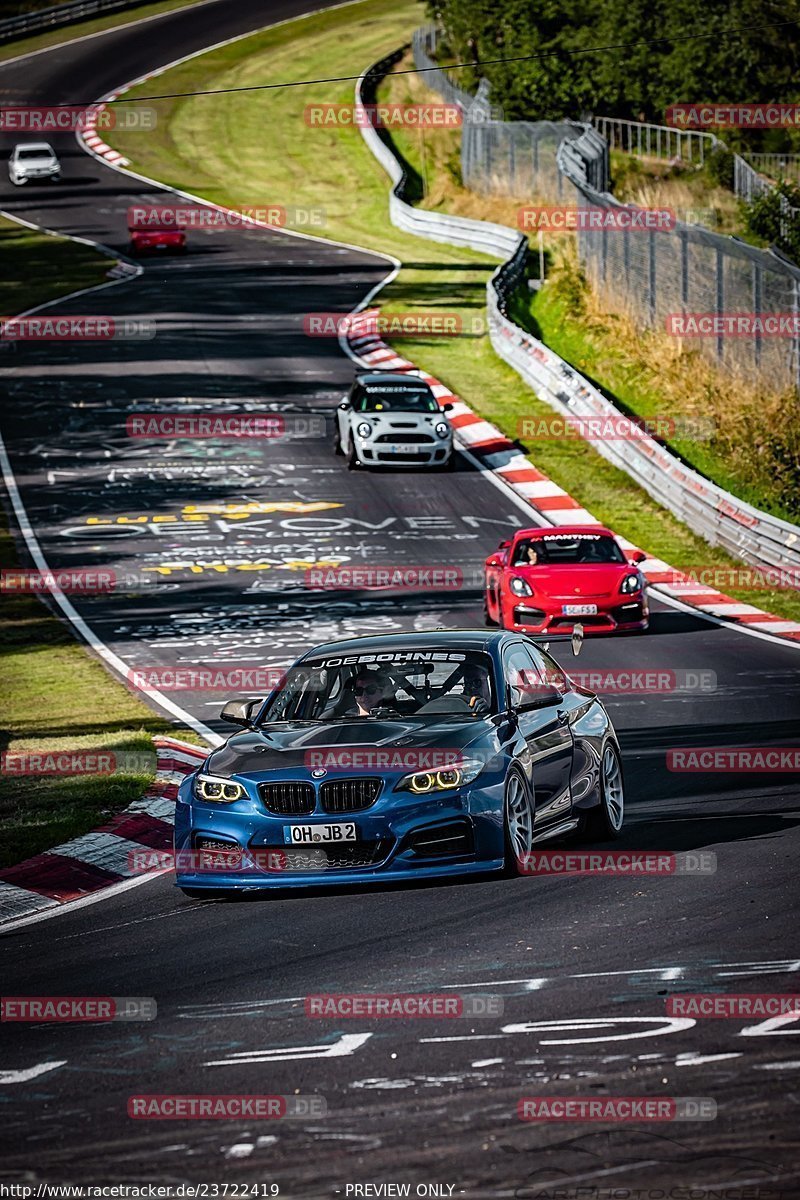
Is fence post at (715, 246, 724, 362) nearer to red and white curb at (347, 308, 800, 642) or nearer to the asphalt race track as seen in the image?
red and white curb at (347, 308, 800, 642)

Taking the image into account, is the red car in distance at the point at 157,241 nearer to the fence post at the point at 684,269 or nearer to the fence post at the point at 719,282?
the fence post at the point at 684,269

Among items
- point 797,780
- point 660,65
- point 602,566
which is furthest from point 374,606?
point 660,65

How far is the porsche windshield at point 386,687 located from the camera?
11.6 m

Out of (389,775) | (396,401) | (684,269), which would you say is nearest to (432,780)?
(389,775)

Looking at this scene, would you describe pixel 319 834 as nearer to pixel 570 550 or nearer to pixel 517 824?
pixel 517 824

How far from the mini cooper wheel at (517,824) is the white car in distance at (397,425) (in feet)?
74.3

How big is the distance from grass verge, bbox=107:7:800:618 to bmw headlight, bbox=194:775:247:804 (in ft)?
47.6

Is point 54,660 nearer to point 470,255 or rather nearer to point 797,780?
point 797,780

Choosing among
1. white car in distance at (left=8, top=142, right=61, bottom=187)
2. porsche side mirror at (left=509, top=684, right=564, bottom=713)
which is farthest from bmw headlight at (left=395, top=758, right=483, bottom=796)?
white car in distance at (left=8, top=142, right=61, bottom=187)

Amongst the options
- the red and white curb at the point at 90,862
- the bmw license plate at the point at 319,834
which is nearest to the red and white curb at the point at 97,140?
the red and white curb at the point at 90,862

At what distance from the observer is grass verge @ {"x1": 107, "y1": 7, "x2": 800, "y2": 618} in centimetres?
3219

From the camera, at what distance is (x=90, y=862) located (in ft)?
41.1

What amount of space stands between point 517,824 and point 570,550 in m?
13.5

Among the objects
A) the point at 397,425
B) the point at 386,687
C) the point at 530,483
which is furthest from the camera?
the point at 397,425
